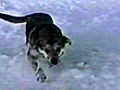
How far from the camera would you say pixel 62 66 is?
453 cm

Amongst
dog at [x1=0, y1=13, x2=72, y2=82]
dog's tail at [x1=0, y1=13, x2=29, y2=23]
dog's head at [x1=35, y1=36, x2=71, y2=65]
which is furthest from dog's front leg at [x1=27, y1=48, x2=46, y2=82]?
dog's tail at [x1=0, y1=13, x2=29, y2=23]

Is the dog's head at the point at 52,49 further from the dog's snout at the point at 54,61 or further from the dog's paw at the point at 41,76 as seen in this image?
the dog's paw at the point at 41,76

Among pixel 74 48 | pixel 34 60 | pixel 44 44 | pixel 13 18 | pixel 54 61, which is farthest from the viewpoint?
pixel 13 18

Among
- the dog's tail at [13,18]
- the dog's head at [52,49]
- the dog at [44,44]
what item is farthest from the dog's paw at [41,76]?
the dog's tail at [13,18]

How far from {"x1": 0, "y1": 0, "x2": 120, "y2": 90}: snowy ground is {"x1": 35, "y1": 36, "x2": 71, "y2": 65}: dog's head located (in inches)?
7.8

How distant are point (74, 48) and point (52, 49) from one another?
75 centimetres

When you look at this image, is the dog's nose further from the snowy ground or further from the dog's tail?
the dog's tail

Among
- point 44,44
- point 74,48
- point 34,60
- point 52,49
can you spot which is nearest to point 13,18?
point 74,48

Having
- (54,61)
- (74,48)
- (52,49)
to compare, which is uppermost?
(52,49)

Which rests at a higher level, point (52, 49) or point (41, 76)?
point (52, 49)

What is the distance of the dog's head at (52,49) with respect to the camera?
4.23m

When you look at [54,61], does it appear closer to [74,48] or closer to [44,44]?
[44,44]

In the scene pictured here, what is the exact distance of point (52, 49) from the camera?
4.25 m

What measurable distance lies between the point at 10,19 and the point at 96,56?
140 centimetres
